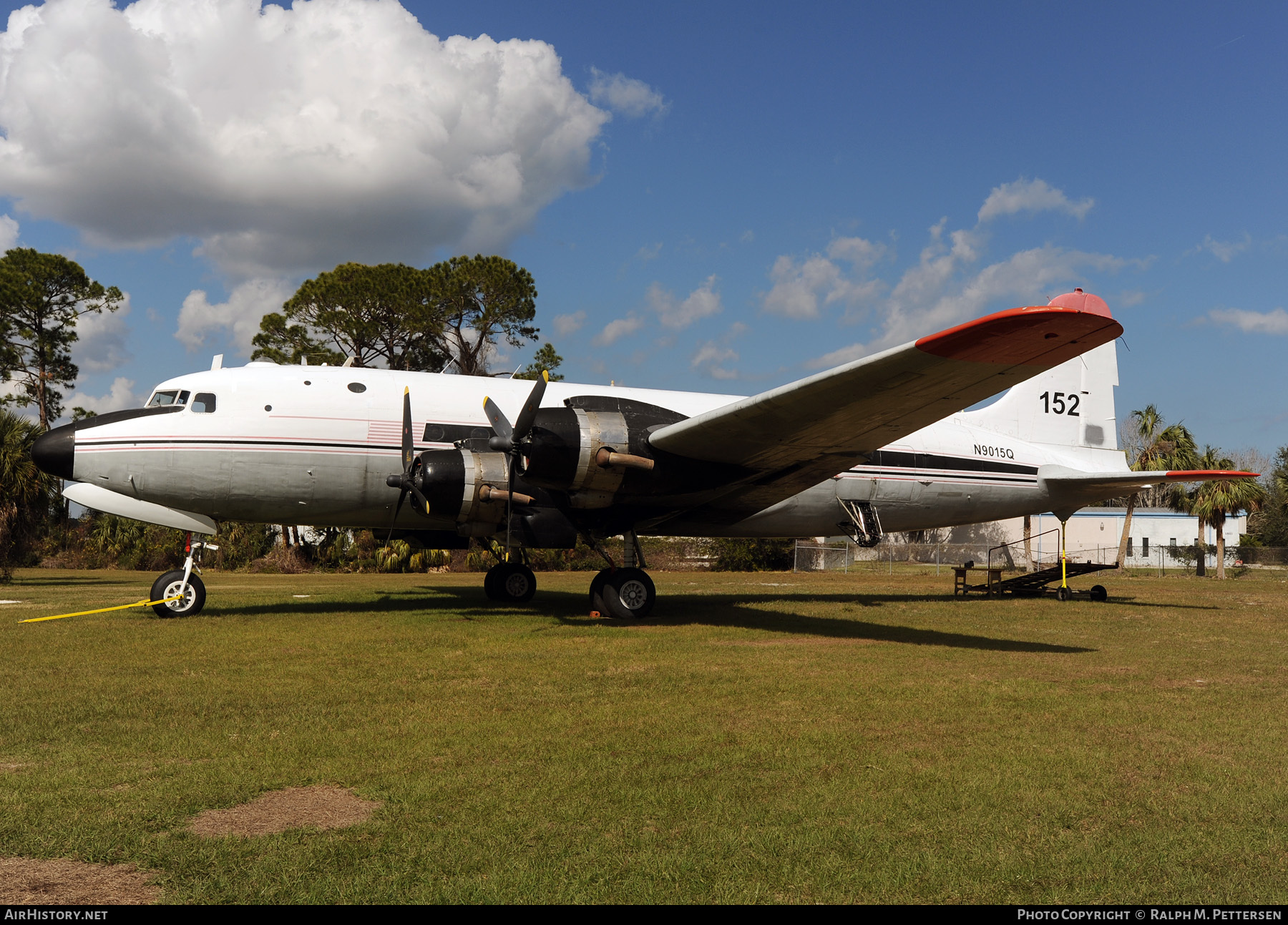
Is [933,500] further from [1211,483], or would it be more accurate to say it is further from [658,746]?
[1211,483]

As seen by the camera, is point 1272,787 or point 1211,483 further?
point 1211,483

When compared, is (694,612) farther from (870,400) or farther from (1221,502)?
(1221,502)

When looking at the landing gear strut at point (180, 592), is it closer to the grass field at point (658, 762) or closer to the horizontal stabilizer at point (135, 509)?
the horizontal stabilizer at point (135, 509)

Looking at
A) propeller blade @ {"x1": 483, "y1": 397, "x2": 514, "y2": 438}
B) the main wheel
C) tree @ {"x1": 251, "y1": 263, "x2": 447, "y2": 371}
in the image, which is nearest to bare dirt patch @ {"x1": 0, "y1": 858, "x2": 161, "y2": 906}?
propeller blade @ {"x1": 483, "y1": 397, "x2": 514, "y2": 438}

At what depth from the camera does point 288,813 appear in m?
4.35

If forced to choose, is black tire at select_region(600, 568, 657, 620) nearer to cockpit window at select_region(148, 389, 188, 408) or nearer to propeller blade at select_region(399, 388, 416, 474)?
propeller blade at select_region(399, 388, 416, 474)

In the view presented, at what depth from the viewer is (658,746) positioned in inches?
227

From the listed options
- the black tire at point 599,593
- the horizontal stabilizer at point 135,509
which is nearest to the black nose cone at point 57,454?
the horizontal stabilizer at point 135,509

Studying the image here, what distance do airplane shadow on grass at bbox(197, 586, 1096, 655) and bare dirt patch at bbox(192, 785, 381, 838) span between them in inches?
321

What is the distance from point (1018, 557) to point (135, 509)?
174 feet
